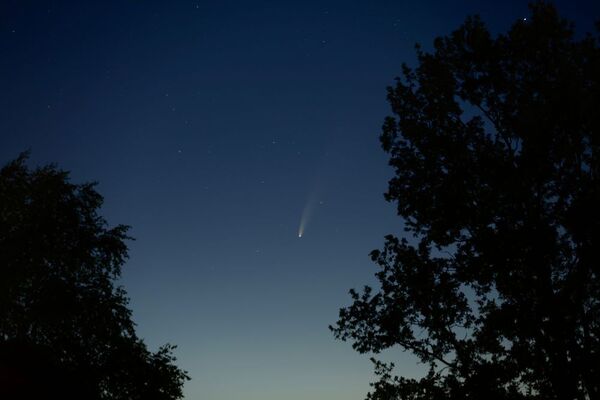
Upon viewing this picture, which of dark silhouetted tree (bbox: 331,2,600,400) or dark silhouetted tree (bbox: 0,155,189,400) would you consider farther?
dark silhouetted tree (bbox: 0,155,189,400)

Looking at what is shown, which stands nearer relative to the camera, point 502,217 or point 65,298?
point 502,217

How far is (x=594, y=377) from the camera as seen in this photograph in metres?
10.4

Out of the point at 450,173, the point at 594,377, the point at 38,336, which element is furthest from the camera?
the point at 38,336

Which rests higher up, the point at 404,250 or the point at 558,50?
the point at 558,50

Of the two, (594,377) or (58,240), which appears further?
(58,240)

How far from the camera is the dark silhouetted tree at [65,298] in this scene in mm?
20672

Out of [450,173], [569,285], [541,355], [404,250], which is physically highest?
[450,173]

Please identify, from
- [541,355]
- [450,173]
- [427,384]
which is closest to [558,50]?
[450,173]

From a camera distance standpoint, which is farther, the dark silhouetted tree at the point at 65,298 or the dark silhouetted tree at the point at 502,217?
the dark silhouetted tree at the point at 65,298

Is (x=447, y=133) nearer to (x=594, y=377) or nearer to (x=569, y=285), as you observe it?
(x=569, y=285)

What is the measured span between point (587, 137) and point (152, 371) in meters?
23.2

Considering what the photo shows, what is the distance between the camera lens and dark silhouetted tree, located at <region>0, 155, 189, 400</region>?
20.7 meters

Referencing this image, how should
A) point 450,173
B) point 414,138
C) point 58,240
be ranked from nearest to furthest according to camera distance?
point 450,173 → point 414,138 → point 58,240

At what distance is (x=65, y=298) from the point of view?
21.2m
